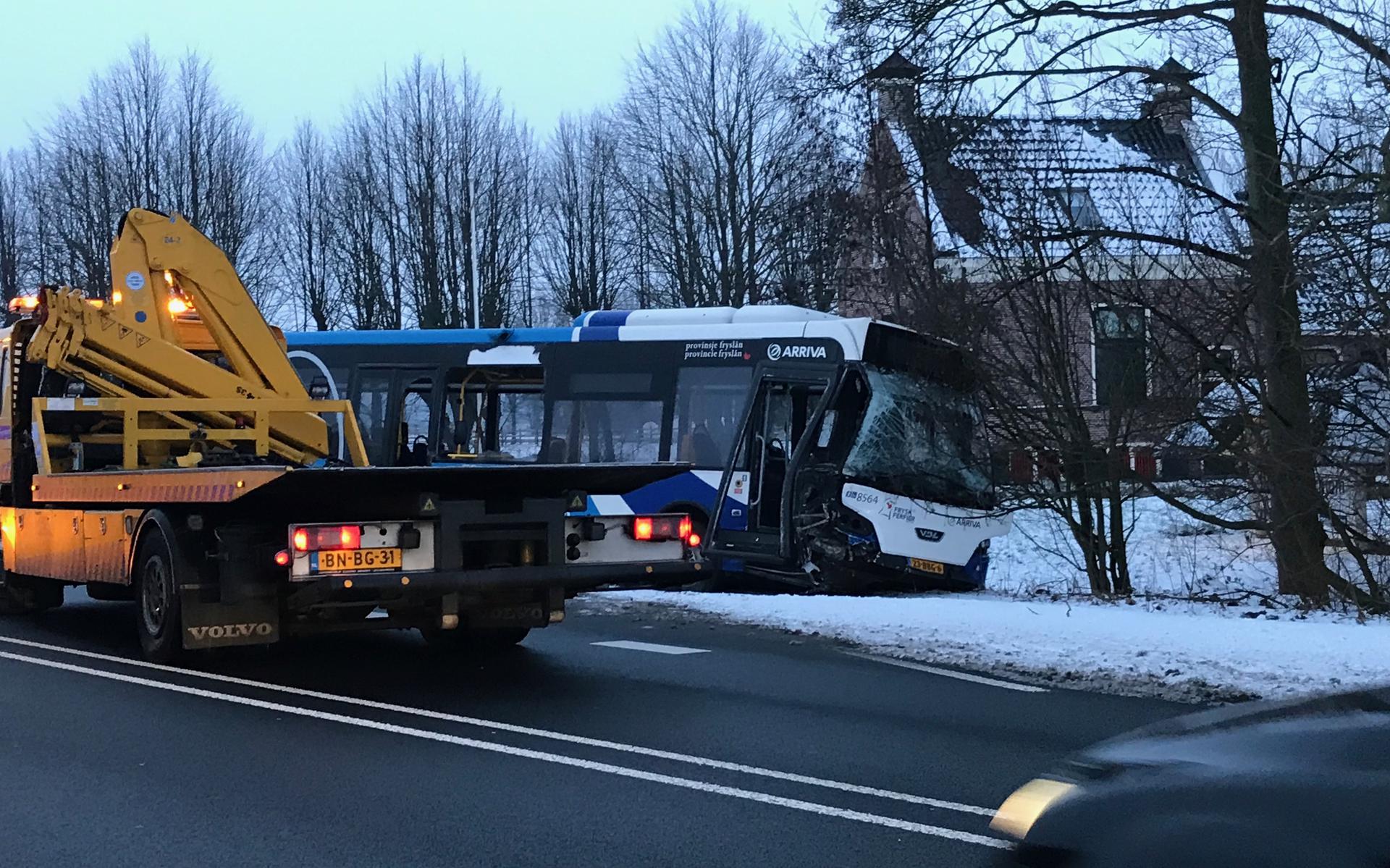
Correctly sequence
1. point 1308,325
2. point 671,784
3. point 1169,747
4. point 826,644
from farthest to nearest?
point 1308,325, point 826,644, point 671,784, point 1169,747

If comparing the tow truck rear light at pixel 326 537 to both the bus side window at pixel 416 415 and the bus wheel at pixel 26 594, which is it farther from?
the bus side window at pixel 416 415

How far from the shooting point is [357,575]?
8555mm

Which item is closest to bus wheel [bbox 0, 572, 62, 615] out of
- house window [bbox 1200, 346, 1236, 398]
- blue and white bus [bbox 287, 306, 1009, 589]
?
blue and white bus [bbox 287, 306, 1009, 589]

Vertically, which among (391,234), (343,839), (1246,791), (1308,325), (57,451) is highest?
(391,234)

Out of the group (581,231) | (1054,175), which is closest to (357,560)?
(1054,175)

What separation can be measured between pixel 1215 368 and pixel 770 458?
4.71 meters

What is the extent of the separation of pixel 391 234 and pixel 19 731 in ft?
113

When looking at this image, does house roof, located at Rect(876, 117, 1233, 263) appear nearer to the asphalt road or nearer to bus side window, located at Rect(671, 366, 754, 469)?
bus side window, located at Rect(671, 366, 754, 469)

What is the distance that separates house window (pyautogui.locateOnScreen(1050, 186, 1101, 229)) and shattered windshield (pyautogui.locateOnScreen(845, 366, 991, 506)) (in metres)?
2.17

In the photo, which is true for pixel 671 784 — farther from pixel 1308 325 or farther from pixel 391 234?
pixel 391 234

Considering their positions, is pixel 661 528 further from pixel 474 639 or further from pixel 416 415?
pixel 416 415

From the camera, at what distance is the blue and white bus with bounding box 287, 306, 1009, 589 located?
48.6 ft

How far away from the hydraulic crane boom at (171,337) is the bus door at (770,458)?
5.06 metres

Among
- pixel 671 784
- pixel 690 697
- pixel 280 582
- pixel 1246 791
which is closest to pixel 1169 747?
pixel 1246 791
